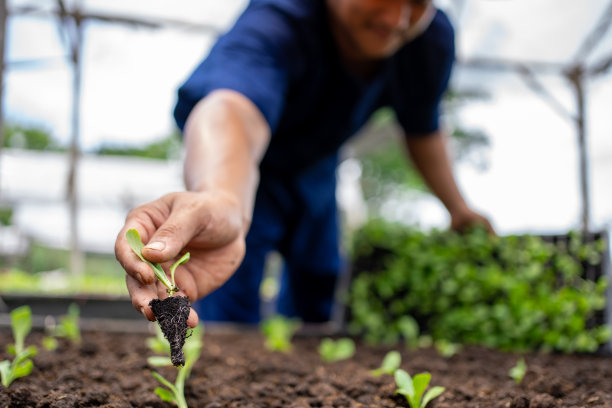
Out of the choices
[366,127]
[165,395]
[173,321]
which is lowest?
[165,395]

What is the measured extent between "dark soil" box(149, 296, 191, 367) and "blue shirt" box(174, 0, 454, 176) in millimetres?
547

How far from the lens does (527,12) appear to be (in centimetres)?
461

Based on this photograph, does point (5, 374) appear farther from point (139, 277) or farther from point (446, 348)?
point (446, 348)

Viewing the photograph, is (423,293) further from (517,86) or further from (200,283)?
(517,86)

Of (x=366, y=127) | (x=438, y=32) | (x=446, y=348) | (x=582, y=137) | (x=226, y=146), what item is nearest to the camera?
(x=226, y=146)

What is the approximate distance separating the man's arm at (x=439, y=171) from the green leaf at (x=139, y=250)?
137cm

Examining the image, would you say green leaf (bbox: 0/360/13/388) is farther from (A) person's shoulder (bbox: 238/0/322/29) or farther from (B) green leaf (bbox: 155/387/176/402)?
(A) person's shoulder (bbox: 238/0/322/29)

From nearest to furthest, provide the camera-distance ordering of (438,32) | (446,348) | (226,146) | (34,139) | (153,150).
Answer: (226,146) < (446,348) < (438,32) < (153,150) < (34,139)

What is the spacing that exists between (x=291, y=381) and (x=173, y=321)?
393 millimetres

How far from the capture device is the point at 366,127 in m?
5.66

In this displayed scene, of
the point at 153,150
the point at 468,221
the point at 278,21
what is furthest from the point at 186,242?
the point at 153,150

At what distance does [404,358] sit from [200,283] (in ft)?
2.57

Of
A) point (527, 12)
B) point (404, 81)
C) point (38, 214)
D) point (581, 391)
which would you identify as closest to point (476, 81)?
point (527, 12)

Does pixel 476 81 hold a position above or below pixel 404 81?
above
